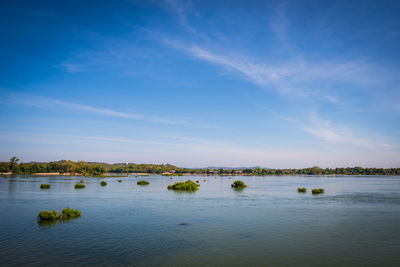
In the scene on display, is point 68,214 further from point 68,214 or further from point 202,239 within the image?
point 202,239

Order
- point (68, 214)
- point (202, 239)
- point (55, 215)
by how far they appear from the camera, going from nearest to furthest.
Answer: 1. point (202, 239)
2. point (55, 215)
3. point (68, 214)

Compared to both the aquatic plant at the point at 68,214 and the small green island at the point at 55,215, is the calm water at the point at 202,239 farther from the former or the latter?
the aquatic plant at the point at 68,214

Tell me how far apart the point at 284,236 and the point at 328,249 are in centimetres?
401

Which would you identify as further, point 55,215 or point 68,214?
point 68,214

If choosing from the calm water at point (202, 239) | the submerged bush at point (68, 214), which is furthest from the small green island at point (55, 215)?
the calm water at point (202, 239)

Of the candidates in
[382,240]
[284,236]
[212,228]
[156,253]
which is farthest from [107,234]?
[382,240]

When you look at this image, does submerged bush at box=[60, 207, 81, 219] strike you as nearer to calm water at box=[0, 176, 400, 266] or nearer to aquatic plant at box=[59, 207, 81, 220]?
aquatic plant at box=[59, 207, 81, 220]

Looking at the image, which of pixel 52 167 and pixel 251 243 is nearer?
pixel 251 243

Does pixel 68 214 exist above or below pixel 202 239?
above

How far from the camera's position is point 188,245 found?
1912 cm

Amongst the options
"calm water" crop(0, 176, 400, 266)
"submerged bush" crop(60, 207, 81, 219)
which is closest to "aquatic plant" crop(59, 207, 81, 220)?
"submerged bush" crop(60, 207, 81, 219)

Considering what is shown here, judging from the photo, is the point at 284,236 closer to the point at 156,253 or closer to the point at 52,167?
the point at 156,253

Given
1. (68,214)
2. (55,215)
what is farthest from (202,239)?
(68,214)

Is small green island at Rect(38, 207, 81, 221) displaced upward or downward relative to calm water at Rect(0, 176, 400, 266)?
upward
